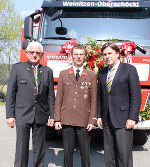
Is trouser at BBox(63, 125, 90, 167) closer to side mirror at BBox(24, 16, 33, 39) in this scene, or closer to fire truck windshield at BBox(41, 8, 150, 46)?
fire truck windshield at BBox(41, 8, 150, 46)

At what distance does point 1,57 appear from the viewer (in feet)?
67.0

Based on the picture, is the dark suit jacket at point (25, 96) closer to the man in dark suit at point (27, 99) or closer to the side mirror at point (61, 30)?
the man in dark suit at point (27, 99)

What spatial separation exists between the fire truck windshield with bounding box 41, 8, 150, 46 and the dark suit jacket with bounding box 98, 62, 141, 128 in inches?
72.0

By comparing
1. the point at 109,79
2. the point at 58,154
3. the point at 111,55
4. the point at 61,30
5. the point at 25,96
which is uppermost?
the point at 61,30

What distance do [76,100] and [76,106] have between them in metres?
0.08

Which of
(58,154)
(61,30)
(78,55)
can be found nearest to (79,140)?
(78,55)

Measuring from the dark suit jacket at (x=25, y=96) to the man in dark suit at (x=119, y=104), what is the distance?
2.75 feet

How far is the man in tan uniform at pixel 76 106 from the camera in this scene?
138 inches

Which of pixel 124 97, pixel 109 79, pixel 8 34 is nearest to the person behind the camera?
pixel 124 97

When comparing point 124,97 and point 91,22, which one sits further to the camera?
point 91,22

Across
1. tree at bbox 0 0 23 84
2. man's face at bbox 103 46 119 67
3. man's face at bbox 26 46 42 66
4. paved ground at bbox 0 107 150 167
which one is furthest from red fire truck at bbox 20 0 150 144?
tree at bbox 0 0 23 84

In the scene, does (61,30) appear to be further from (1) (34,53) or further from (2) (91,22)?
(1) (34,53)

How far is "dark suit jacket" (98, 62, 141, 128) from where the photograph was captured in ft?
10.6

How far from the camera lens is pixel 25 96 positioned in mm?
3473
